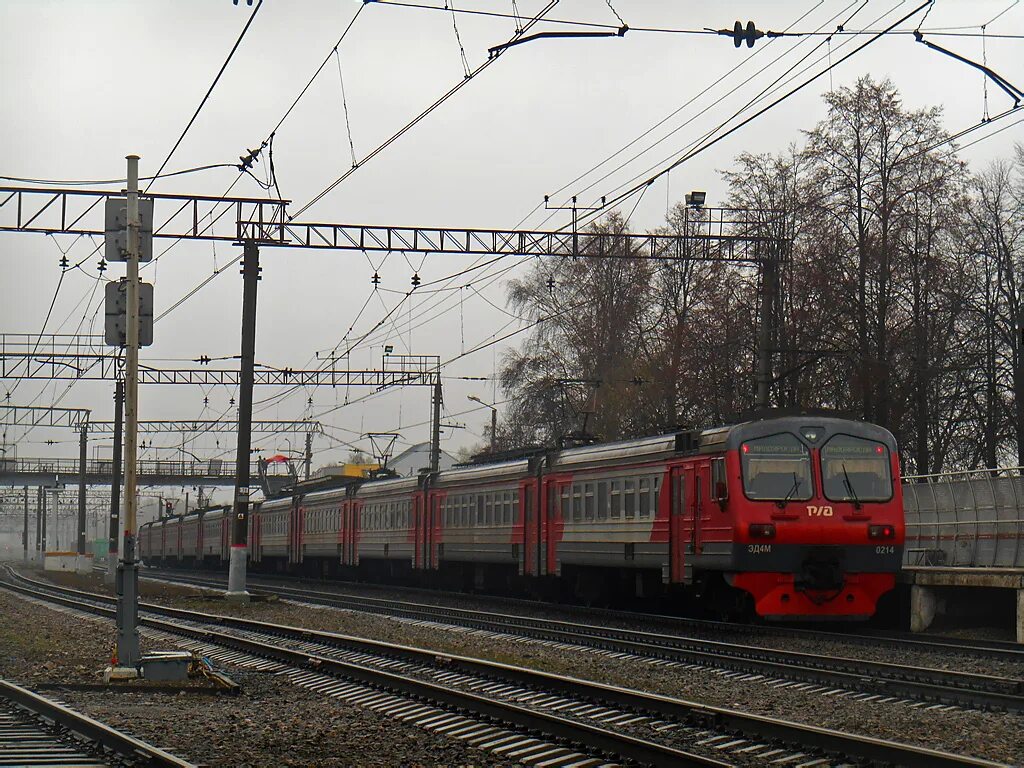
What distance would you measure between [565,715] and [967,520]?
12.6 meters

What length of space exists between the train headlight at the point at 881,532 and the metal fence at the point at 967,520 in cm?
188

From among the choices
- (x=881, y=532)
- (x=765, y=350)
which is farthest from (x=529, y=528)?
(x=881, y=532)

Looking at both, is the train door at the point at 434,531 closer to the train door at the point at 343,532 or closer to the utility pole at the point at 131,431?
the train door at the point at 343,532

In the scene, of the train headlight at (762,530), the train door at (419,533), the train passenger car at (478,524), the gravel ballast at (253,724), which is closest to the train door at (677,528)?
Result: the train headlight at (762,530)

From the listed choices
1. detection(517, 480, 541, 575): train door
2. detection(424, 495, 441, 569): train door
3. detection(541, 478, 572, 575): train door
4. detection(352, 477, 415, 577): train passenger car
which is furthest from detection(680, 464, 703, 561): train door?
detection(352, 477, 415, 577): train passenger car

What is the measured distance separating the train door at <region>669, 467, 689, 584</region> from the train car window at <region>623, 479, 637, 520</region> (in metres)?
1.40

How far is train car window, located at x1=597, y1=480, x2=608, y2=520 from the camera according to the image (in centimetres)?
2475

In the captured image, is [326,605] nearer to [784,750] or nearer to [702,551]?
[702,551]

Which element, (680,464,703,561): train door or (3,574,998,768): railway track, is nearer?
(3,574,998,768): railway track

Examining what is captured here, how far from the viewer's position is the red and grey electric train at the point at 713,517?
20.3 m

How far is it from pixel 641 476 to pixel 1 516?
158571 millimetres

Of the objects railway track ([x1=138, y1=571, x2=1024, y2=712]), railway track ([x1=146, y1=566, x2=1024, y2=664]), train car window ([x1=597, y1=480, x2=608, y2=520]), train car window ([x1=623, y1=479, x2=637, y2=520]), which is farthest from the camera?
train car window ([x1=597, y1=480, x2=608, y2=520])

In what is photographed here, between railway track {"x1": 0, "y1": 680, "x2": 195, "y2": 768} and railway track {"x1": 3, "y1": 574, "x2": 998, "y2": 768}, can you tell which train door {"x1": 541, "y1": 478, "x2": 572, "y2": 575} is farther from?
railway track {"x1": 0, "y1": 680, "x2": 195, "y2": 768}

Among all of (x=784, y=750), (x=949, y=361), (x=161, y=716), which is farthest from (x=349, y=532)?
(x=784, y=750)
